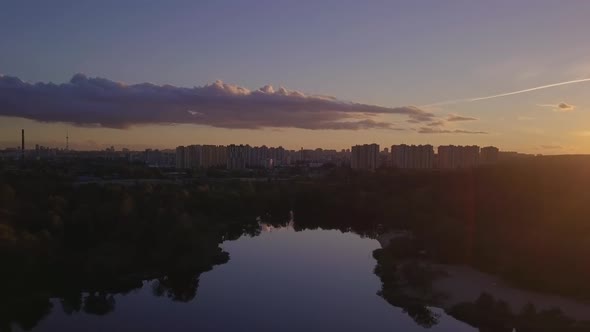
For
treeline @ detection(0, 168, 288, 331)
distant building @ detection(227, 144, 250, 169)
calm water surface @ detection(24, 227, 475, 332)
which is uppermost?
distant building @ detection(227, 144, 250, 169)

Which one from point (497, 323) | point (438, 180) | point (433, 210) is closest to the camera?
point (497, 323)

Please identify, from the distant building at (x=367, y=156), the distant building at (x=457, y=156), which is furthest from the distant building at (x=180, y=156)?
the distant building at (x=457, y=156)

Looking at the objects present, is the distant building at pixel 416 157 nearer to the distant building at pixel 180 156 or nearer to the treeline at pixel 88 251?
the distant building at pixel 180 156

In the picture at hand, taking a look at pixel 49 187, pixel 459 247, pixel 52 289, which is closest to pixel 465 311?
pixel 459 247

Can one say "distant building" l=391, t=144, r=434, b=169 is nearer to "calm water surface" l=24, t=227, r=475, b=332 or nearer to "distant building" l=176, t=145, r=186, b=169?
"distant building" l=176, t=145, r=186, b=169

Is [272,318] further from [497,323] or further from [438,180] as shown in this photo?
[438,180]

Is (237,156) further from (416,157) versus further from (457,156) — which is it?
(457,156)

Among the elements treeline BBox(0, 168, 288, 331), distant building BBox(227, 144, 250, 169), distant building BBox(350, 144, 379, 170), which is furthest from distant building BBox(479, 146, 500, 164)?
treeline BBox(0, 168, 288, 331)

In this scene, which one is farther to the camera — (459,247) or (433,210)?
(433,210)
